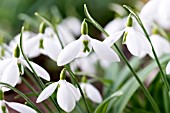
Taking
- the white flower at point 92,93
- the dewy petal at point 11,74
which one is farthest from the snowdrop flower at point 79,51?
the white flower at point 92,93

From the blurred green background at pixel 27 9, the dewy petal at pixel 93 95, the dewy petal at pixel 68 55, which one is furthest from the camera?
the blurred green background at pixel 27 9

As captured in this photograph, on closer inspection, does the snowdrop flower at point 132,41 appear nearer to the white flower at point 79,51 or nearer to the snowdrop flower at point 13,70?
the white flower at point 79,51

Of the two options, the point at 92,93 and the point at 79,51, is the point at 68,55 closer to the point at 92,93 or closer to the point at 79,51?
the point at 79,51

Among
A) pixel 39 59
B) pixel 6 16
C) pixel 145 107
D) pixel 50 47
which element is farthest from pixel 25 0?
pixel 50 47

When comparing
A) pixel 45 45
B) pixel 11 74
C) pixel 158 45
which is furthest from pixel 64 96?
pixel 158 45

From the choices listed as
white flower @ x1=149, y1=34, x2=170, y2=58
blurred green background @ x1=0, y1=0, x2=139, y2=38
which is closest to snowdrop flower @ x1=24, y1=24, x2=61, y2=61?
white flower @ x1=149, y1=34, x2=170, y2=58
